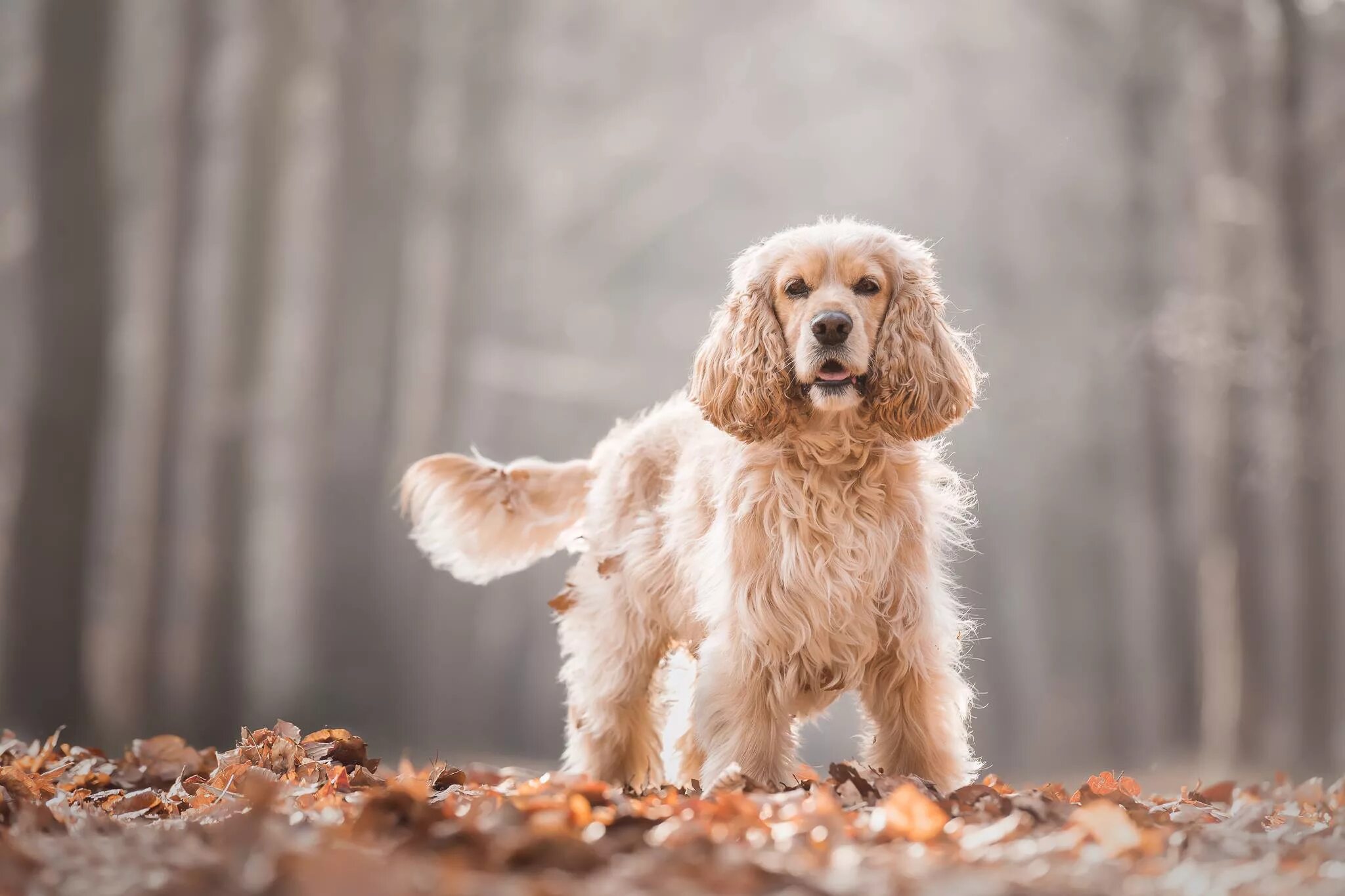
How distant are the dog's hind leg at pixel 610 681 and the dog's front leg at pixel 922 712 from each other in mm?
939

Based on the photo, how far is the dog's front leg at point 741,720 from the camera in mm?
3164

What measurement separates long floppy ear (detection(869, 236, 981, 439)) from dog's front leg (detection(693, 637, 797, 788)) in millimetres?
842

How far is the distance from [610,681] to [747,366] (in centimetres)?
137

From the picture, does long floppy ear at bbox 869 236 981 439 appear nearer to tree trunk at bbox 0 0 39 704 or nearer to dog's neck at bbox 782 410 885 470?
dog's neck at bbox 782 410 885 470

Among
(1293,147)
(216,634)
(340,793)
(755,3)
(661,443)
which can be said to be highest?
(755,3)

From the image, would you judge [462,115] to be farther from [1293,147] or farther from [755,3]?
[1293,147]

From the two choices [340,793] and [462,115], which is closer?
[340,793]

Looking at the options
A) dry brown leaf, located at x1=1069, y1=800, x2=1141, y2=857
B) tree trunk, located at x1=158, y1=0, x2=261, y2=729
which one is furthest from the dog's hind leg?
tree trunk, located at x1=158, y1=0, x2=261, y2=729

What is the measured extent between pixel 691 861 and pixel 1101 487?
37.0ft

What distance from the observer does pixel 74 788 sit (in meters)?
3.48

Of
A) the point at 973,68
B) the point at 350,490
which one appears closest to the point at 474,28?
the point at 350,490

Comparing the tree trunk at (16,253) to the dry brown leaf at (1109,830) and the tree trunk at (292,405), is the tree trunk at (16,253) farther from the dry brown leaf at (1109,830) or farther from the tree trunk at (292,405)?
the dry brown leaf at (1109,830)

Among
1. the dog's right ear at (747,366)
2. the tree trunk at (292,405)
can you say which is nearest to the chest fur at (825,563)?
the dog's right ear at (747,366)

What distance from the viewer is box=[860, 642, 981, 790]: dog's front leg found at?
3242mm
